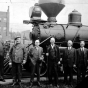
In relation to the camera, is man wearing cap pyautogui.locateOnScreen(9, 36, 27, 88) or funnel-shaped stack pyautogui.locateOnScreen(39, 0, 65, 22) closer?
man wearing cap pyautogui.locateOnScreen(9, 36, 27, 88)

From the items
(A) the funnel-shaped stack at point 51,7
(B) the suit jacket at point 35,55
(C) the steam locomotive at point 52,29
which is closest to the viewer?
(B) the suit jacket at point 35,55

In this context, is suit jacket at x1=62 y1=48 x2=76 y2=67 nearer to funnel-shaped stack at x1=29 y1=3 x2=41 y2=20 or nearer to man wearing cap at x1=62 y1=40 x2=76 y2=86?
man wearing cap at x1=62 y1=40 x2=76 y2=86

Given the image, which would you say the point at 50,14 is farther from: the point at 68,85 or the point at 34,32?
the point at 68,85

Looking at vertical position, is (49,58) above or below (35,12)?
below

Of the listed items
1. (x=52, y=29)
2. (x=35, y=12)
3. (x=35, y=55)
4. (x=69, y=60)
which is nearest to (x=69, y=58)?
(x=69, y=60)

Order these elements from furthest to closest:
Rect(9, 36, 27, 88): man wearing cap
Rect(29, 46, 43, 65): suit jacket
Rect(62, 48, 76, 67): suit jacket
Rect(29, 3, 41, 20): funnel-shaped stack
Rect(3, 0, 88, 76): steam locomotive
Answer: Rect(29, 3, 41, 20): funnel-shaped stack, Rect(3, 0, 88, 76): steam locomotive, Rect(62, 48, 76, 67): suit jacket, Rect(29, 46, 43, 65): suit jacket, Rect(9, 36, 27, 88): man wearing cap

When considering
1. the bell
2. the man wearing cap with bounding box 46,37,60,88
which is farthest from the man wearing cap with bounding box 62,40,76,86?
the bell

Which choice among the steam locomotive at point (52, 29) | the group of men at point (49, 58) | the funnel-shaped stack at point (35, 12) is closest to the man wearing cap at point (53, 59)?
the group of men at point (49, 58)

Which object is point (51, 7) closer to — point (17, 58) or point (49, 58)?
point (49, 58)

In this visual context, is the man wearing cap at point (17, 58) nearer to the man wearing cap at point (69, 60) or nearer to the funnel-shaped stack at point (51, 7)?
the man wearing cap at point (69, 60)

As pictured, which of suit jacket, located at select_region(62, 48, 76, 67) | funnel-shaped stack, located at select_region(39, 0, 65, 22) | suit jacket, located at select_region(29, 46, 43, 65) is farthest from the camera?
funnel-shaped stack, located at select_region(39, 0, 65, 22)

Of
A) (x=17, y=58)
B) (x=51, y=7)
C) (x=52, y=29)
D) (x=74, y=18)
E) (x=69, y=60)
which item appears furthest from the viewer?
(x=74, y=18)

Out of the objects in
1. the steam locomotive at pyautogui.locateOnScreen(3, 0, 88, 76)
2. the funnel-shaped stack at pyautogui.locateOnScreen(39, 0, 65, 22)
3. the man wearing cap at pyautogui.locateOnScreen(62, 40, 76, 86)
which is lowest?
the man wearing cap at pyautogui.locateOnScreen(62, 40, 76, 86)

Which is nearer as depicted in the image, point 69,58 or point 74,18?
point 69,58
